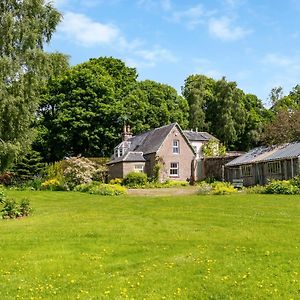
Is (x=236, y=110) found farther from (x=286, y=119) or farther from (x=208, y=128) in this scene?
(x=286, y=119)

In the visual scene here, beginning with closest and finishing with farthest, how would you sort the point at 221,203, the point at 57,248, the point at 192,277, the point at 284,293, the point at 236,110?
the point at 284,293 < the point at 192,277 < the point at 57,248 < the point at 221,203 < the point at 236,110

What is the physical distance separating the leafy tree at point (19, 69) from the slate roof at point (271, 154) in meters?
Answer: 20.2

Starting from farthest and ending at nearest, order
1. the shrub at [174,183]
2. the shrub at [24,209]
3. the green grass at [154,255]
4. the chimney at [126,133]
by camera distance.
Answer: the chimney at [126,133]
the shrub at [174,183]
the shrub at [24,209]
the green grass at [154,255]

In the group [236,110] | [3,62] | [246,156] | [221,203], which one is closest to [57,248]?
[221,203]

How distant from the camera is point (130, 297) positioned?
341 inches

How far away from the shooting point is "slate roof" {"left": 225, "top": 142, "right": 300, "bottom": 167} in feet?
120

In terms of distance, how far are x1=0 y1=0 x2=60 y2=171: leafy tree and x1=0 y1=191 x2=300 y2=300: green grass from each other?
281 inches

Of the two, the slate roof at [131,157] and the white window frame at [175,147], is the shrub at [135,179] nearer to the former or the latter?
the slate roof at [131,157]

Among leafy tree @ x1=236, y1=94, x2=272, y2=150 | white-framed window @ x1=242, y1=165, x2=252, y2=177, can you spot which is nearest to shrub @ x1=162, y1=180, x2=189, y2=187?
white-framed window @ x1=242, y1=165, x2=252, y2=177

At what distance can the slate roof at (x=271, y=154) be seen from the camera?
3646 cm

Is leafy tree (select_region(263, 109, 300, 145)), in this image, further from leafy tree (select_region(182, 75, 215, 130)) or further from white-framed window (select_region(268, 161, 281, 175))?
leafy tree (select_region(182, 75, 215, 130))

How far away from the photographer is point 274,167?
125 ft

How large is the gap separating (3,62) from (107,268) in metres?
16.9

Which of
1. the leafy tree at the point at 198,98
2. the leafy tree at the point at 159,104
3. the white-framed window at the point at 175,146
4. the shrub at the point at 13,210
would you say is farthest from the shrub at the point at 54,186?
the leafy tree at the point at 198,98
